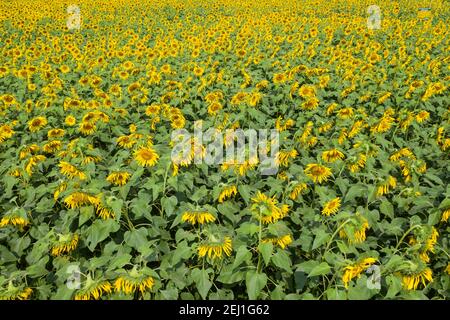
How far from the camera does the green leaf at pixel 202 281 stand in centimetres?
263

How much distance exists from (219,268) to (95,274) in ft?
2.90

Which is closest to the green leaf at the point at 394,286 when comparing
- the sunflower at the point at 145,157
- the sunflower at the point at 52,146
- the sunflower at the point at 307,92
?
the sunflower at the point at 145,157

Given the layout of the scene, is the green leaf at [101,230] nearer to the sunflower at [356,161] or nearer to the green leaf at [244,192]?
the green leaf at [244,192]

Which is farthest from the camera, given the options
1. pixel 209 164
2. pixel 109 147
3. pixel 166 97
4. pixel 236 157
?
pixel 166 97

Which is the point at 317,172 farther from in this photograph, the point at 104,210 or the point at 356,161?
the point at 104,210

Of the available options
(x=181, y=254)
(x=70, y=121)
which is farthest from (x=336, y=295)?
(x=70, y=121)

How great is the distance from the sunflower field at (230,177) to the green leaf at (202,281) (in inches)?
0.5

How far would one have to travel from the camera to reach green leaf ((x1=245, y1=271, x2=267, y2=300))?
2488 mm

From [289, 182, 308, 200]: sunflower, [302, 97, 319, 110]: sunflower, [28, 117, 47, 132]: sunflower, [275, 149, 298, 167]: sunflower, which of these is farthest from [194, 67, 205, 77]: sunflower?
[289, 182, 308, 200]: sunflower

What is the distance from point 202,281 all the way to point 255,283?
400mm

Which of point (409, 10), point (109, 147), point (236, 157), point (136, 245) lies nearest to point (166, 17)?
point (409, 10)
